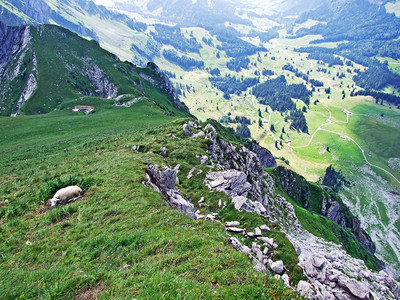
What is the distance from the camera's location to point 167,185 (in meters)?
27.0

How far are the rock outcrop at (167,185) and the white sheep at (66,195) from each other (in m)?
6.89

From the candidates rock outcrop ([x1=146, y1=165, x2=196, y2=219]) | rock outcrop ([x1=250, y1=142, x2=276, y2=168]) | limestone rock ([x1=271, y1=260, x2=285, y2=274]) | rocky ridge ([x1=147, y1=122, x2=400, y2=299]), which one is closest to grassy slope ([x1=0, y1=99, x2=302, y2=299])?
rock outcrop ([x1=146, y1=165, x2=196, y2=219])

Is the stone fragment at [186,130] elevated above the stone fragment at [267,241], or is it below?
above

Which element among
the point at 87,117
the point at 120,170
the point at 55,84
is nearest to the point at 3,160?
the point at 120,170

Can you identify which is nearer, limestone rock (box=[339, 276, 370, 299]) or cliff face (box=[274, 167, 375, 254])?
limestone rock (box=[339, 276, 370, 299])

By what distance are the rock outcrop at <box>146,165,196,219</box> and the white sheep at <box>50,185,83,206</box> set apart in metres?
6.89

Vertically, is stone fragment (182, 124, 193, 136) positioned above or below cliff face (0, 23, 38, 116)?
below

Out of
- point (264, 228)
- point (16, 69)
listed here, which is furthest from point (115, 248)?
point (16, 69)

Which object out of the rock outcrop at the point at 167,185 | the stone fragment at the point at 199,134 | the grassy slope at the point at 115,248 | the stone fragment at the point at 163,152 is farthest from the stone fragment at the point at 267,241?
the stone fragment at the point at 199,134

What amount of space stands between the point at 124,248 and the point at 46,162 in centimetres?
3128

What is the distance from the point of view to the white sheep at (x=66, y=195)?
58.3 ft

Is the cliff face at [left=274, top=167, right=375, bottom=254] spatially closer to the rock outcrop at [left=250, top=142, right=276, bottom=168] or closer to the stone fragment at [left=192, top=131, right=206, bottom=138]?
the rock outcrop at [left=250, top=142, right=276, bottom=168]

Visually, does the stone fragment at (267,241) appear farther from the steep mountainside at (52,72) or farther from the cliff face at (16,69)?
the cliff face at (16,69)

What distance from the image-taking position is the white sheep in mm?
17769
